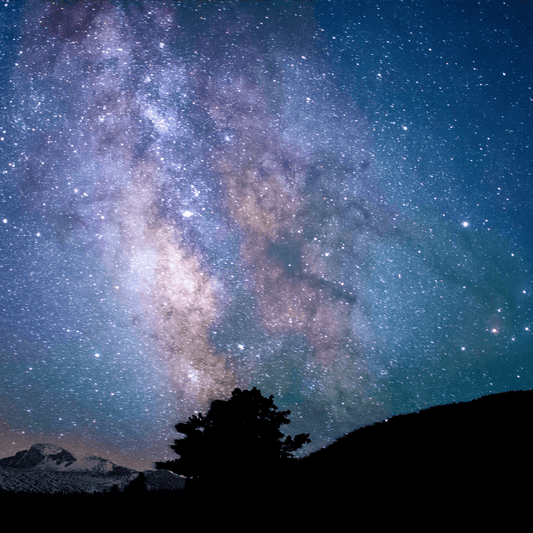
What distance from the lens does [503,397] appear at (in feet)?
36.1

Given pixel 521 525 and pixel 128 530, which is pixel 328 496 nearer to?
pixel 521 525

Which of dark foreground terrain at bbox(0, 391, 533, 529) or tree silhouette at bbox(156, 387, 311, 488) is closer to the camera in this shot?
dark foreground terrain at bbox(0, 391, 533, 529)

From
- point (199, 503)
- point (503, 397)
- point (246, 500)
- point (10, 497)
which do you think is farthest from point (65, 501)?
point (503, 397)

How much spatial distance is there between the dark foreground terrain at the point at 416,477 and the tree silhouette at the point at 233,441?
5919 millimetres

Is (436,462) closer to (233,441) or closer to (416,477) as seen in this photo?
(416,477)

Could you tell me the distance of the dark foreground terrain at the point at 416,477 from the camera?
6.45m

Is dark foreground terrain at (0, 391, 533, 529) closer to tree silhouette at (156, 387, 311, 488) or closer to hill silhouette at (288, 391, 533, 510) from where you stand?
hill silhouette at (288, 391, 533, 510)

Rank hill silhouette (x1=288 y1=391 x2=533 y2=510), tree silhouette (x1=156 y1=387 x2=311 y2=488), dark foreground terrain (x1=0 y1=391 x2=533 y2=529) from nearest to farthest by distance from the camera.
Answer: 1. dark foreground terrain (x1=0 y1=391 x2=533 y2=529)
2. hill silhouette (x1=288 y1=391 x2=533 y2=510)
3. tree silhouette (x1=156 y1=387 x2=311 y2=488)

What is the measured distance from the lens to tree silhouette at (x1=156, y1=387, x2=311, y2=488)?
66.0ft

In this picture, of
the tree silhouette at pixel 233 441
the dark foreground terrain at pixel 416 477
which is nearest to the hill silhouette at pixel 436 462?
the dark foreground terrain at pixel 416 477

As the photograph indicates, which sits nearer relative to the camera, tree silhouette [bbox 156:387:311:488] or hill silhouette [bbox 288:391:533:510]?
hill silhouette [bbox 288:391:533:510]

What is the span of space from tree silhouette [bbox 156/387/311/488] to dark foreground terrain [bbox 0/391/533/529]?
592 cm

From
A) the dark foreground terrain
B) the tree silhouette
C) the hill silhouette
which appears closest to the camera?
the dark foreground terrain

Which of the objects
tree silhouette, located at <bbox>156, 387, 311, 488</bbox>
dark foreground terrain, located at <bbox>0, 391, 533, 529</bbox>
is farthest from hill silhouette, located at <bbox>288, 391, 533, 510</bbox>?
tree silhouette, located at <bbox>156, 387, 311, 488</bbox>
